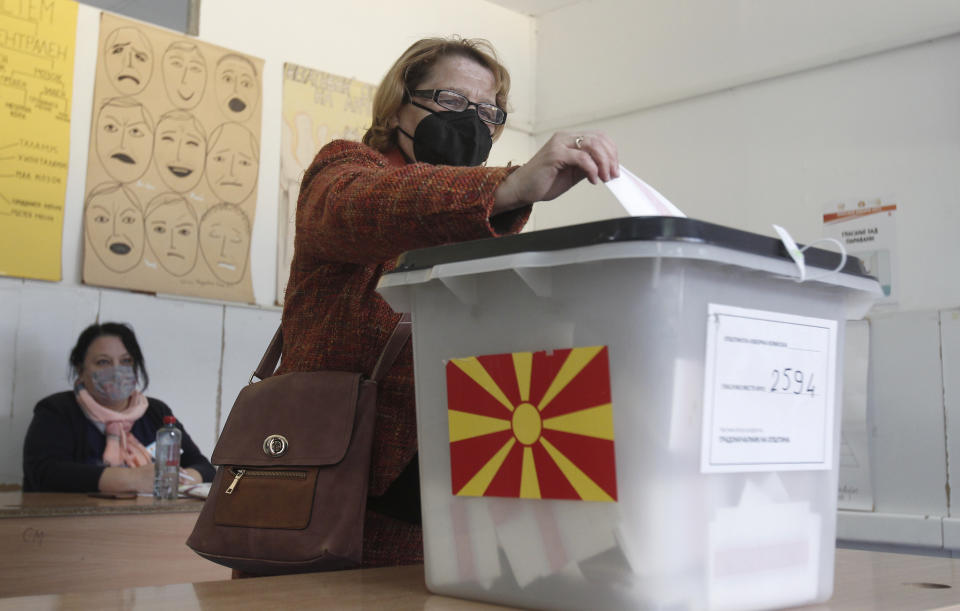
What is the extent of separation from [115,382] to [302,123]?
4.05 ft

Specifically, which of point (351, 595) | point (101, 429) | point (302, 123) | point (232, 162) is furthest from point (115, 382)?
point (351, 595)

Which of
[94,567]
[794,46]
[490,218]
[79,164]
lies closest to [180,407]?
[79,164]

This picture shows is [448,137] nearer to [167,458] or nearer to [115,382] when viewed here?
[167,458]

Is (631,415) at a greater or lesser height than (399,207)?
lesser

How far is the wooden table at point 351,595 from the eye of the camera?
0.58 meters

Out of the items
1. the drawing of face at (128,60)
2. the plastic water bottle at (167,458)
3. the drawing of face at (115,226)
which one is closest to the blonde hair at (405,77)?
the plastic water bottle at (167,458)

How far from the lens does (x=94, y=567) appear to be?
217 centimetres

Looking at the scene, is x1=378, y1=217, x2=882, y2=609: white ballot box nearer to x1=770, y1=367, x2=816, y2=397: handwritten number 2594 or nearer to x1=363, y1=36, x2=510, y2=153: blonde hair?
x1=770, y1=367, x2=816, y2=397: handwritten number 2594

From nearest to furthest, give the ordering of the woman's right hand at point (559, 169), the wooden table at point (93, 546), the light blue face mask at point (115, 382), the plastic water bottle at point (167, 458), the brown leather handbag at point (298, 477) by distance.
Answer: the woman's right hand at point (559, 169), the brown leather handbag at point (298, 477), the wooden table at point (93, 546), the plastic water bottle at point (167, 458), the light blue face mask at point (115, 382)

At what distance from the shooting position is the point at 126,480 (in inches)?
115

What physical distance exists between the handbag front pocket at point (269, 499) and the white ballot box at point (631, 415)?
25 cm

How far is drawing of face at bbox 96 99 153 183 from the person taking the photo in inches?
→ 127

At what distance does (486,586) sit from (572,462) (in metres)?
0.12

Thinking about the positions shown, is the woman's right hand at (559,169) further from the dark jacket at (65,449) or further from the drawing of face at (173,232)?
the drawing of face at (173,232)
